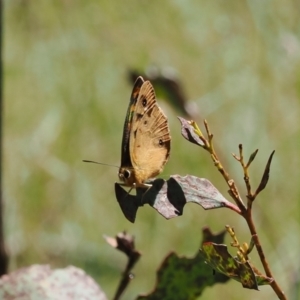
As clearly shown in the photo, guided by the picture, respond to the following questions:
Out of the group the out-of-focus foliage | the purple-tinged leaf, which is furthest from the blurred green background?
the purple-tinged leaf

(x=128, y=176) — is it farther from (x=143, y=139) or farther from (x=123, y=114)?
(x=123, y=114)

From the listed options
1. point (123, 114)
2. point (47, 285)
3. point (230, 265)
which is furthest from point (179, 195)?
point (123, 114)

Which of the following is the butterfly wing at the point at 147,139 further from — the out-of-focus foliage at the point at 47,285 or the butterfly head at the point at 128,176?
the out-of-focus foliage at the point at 47,285

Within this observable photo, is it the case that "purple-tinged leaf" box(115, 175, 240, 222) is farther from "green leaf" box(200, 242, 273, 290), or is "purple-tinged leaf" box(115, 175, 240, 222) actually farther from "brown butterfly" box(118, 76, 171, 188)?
"brown butterfly" box(118, 76, 171, 188)

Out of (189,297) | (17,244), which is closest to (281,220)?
(17,244)

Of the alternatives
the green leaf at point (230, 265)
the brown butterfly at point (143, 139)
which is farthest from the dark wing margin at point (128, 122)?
the green leaf at point (230, 265)

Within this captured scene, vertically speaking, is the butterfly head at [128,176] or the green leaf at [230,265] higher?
the butterfly head at [128,176]

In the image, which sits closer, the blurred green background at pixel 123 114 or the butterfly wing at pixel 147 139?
the butterfly wing at pixel 147 139

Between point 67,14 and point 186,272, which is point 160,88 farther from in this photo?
point 67,14
